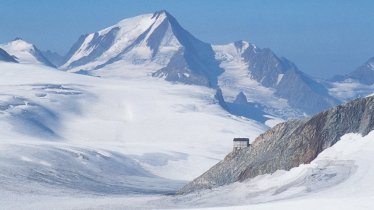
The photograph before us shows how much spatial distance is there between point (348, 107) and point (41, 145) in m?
81.5

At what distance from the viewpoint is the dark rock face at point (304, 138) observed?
6769cm

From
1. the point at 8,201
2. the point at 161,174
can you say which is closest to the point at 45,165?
the point at 161,174

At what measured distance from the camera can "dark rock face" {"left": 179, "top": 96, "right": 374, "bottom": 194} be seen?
67.7m

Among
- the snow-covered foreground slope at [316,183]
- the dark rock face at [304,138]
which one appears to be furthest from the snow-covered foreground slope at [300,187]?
the dark rock face at [304,138]

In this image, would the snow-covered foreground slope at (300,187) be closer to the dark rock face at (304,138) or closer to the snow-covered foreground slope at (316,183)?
the snow-covered foreground slope at (316,183)

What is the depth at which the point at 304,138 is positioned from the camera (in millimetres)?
70812

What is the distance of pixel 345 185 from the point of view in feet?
190

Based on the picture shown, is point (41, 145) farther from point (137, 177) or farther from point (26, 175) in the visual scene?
point (26, 175)

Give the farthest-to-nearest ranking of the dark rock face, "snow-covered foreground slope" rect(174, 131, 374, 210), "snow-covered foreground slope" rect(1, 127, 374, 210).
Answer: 1. the dark rock face
2. "snow-covered foreground slope" rect(1, 127, 374, 210)
3. "snow-covered foreground slope" rect(174, 131, 374, 210)

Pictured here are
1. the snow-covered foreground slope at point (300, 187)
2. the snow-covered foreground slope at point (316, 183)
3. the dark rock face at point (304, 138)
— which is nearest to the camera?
the snow-covered foreground slope at point (316, 183)

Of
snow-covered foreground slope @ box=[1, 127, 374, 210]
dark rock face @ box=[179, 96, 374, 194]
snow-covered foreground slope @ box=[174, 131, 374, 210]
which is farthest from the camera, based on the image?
dark rock face @ box=[179, 96, 374, 194]

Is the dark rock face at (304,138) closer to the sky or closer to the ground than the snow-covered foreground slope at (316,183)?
closer to the sky

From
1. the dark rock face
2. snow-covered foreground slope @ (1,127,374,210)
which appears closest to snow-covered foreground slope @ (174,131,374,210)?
snow-covered foreground slope @ (1,127,374,210)

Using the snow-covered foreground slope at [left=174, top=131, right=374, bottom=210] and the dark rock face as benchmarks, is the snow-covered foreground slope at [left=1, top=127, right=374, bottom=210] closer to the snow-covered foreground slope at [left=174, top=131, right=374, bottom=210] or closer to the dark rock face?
the snow-covered foreground slope at [left=174, top=131, right=374, bottom=210]
